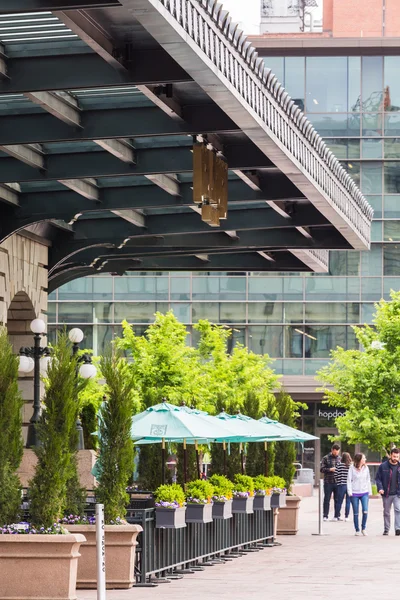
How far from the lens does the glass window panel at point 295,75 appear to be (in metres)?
70.1

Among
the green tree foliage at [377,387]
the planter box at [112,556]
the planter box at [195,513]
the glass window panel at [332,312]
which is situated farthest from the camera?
the glass window panel at [332,312]

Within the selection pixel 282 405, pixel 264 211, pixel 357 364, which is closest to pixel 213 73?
pixel 264 211

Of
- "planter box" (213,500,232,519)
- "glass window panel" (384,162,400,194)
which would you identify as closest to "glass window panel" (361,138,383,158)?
"glass window panel" (384,162,400,194)

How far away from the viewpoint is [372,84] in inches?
2741

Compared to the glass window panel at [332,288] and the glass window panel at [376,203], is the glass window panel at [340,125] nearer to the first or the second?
the glass window panel at [376,203]

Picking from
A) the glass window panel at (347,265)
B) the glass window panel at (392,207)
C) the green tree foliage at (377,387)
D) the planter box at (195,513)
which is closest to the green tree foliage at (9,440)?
the planter box at (195,513)

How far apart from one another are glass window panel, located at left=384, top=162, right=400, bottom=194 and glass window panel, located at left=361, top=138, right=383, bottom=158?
75 centimetres

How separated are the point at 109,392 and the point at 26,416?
32.0 feet

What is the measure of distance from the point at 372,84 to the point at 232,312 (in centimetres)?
1367

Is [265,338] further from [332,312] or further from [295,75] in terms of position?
[295,75]

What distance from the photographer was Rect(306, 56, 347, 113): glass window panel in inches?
2751

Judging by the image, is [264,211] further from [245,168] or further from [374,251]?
[374,251]

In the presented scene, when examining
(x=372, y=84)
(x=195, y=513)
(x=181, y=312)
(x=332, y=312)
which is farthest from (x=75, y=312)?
(x=195, y=513)

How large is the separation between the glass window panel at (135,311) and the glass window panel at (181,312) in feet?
3.31
